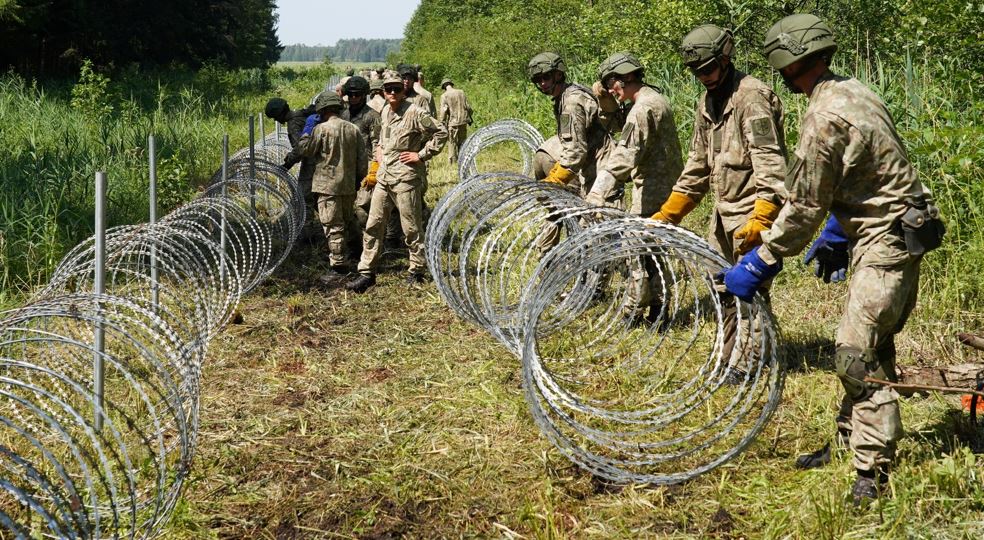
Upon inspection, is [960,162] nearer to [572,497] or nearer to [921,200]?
Result: [921,200]

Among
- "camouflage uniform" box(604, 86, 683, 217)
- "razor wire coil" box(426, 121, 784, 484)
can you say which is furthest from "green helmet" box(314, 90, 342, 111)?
"camouflage uniform" box(604, 86, 683, 217)

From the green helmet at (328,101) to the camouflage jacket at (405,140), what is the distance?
0.50 metres

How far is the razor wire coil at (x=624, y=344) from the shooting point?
4.35m

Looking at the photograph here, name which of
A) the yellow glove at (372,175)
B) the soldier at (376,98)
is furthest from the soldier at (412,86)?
the yellow glove at (372,175)

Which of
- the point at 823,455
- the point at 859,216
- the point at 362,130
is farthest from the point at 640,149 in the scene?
the point at 362,130

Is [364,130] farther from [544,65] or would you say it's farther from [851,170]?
[851,170]

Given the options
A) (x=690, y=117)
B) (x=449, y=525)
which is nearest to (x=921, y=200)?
(x=449, y=525)

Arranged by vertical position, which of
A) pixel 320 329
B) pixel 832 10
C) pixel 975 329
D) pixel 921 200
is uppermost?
pixel 832 10

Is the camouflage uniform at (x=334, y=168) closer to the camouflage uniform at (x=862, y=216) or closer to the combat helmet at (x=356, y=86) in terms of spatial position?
the combat helmet at (x=356, y=86)

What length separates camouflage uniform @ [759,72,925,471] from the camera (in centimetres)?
376

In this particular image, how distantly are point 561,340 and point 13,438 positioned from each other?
3818 mm

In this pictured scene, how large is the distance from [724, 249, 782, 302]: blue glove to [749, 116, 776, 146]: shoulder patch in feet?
4.21

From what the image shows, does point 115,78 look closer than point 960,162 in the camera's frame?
No

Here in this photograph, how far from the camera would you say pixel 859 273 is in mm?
3902
